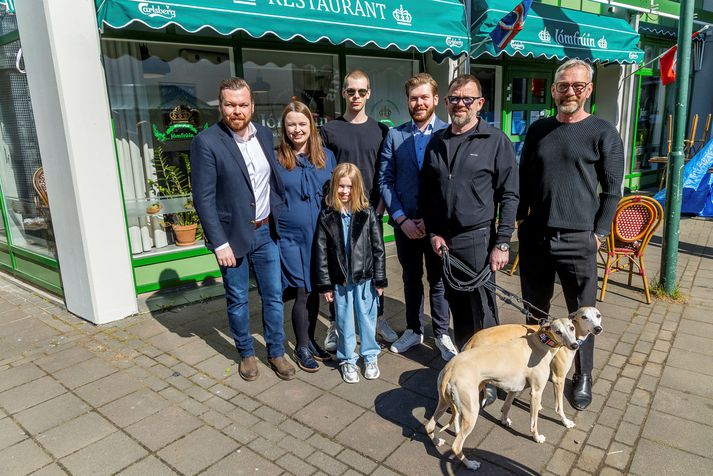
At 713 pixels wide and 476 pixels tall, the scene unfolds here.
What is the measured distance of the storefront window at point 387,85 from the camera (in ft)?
23.0

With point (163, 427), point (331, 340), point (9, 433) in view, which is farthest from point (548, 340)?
point (9, 433)

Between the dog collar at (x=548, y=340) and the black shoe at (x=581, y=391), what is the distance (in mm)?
704

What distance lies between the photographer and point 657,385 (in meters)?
3.41

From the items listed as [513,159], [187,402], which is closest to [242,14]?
[513,159]

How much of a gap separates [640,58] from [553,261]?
6.96 meters

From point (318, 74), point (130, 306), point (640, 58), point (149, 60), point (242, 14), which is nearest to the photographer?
point (242, 14)

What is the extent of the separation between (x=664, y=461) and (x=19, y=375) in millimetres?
4342

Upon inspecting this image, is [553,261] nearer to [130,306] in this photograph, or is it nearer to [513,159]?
[513,159]

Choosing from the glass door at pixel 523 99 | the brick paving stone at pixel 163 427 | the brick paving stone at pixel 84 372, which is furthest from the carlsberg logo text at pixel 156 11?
the glass door at pixel 523 99

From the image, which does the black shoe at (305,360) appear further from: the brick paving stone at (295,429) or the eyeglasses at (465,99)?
the eyeglasses at (465,99)

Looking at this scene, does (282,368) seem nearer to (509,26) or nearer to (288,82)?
(288,82)

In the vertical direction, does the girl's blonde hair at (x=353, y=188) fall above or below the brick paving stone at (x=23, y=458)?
above

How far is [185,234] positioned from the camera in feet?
18.2

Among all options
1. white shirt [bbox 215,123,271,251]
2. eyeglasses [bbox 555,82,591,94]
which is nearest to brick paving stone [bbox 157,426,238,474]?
white shirt [bbox 215,123,271,251]
